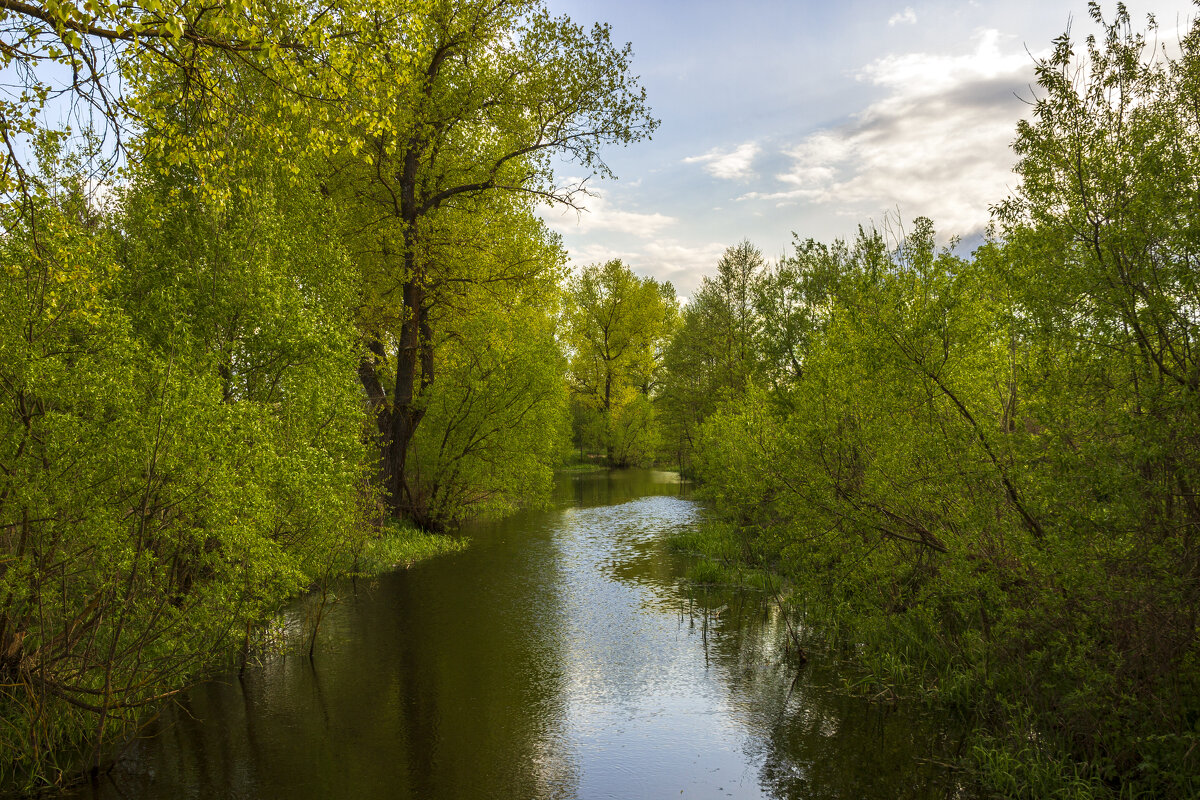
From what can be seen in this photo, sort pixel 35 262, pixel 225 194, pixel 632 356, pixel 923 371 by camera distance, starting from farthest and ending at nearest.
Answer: pixel 632 356 → pixel 923 371 → pixel 225 194 → pixel 35 262

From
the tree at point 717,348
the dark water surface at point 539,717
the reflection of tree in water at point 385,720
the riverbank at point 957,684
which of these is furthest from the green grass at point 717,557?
the tree at point 717,348

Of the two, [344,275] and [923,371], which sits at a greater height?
[344,275]

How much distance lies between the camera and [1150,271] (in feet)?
18.7

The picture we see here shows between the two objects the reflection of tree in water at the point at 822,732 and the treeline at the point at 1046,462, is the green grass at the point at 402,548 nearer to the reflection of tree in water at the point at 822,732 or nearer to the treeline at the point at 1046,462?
the reflection of tree in water at the point at 822,732

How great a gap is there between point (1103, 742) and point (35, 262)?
1077 cm

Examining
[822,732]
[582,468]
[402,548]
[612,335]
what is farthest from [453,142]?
[582,468]

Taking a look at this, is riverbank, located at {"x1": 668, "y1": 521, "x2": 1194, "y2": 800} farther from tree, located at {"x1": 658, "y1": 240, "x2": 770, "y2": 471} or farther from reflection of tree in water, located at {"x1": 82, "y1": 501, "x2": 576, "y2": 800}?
tree, located at {"x1": 658, "y1": 240, "x2": 770, "y2": 471}

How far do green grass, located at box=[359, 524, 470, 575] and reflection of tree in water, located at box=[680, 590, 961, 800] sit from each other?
27.8ft

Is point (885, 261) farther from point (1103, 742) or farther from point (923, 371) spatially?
point (1103, 742)

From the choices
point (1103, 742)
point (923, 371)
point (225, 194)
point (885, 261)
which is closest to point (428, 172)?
point (225, 194)

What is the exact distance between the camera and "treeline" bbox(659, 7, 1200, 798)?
214 inches

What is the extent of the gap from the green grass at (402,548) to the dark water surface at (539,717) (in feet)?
→ 6.64

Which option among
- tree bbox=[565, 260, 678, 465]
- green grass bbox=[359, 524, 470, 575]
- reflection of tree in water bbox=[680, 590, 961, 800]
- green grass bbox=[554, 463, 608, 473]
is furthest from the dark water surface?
green grass bbox=[554, 463, 608, 473]

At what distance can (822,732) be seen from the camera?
7836 millimetres
